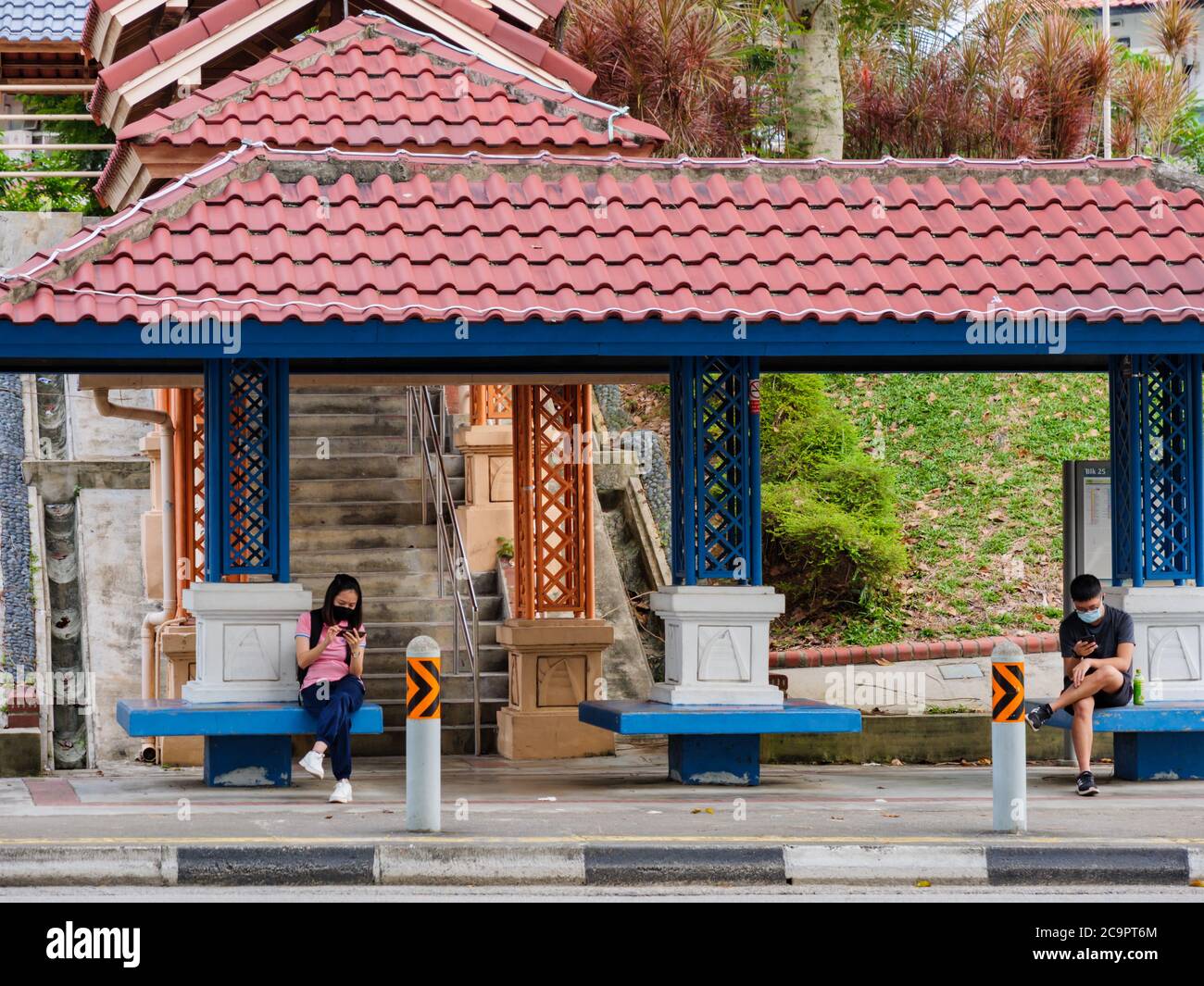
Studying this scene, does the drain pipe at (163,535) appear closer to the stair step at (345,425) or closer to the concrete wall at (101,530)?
the concrete wall at (101,530)

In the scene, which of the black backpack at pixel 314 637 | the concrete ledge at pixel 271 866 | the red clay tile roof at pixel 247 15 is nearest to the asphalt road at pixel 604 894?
the concrete ledge at pixel 271 866

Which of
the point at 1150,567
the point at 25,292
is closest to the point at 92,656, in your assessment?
the point at 25,292

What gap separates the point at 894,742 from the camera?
46.6 ft

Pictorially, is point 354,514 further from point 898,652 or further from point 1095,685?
point 1095,685

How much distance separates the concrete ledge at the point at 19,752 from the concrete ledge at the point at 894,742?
17.8ft

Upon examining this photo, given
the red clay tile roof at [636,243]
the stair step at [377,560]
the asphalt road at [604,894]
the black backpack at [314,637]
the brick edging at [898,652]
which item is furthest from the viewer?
the brick edging at [898,652]

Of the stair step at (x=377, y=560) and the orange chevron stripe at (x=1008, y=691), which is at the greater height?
the stair step at (x=377, y=560)

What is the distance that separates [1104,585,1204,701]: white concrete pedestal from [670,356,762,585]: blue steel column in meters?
2.64

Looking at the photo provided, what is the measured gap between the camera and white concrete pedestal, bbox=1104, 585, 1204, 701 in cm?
1220

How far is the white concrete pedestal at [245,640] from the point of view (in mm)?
11664

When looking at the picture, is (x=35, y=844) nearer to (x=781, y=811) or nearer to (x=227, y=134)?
(x=781, y=811)

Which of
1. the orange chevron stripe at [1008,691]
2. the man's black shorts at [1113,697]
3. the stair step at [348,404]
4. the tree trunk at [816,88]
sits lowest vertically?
the man's black shorts at [1113,697]

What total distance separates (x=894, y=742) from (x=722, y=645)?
9.60ft

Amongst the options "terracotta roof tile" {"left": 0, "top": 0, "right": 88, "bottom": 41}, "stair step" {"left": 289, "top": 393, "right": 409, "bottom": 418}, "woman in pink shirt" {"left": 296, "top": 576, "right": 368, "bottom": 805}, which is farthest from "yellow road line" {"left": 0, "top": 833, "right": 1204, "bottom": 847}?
"terracotta roof tile" {"left": 0, "top": 0, "right": 88, "bottom": 41}
